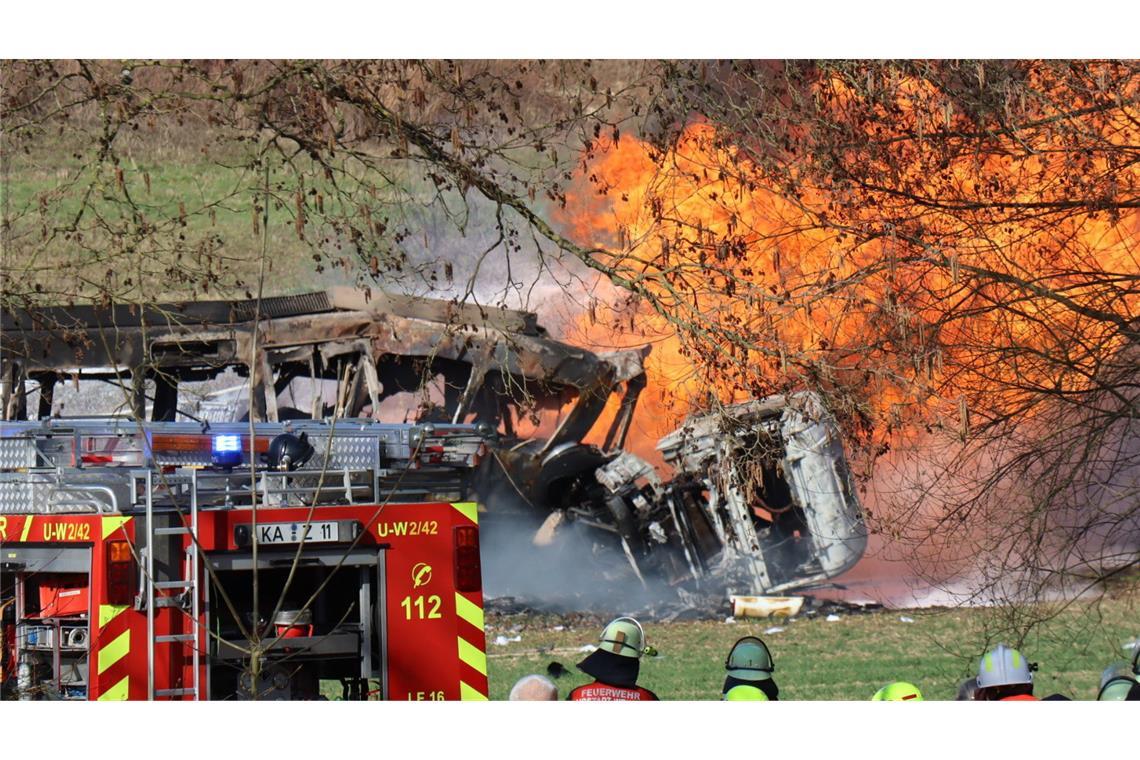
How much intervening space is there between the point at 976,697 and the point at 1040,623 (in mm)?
3269

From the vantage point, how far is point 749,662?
5641mm

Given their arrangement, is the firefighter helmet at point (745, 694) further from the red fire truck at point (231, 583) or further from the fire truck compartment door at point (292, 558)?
the fire truck compartment door at point (292, 558)

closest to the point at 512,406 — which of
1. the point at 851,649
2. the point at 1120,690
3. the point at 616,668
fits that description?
the point at 851,649

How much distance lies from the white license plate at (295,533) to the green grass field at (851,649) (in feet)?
10.6

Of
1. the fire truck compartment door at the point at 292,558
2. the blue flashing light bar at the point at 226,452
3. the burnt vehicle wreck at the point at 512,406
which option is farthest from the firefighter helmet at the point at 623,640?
the burnt vehicle wreck at the point at 512,406

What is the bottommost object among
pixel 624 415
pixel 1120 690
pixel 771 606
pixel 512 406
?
pixel 1120 690

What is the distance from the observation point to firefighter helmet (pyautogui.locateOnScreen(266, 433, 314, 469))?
22.4 feet

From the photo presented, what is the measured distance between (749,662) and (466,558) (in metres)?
1.44

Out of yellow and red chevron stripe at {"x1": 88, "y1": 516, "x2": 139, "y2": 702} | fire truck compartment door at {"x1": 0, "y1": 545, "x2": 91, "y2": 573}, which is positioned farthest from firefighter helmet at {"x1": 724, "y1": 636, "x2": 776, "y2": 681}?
fire truck compartment door at {"x1": 0, "y1": 545, "x2": 91, "y2": 573}

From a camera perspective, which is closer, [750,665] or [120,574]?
[750,665]

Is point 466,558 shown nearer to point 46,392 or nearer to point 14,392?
point 14,392

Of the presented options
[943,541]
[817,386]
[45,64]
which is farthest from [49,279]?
[943,541]

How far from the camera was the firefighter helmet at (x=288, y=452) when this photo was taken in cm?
683
